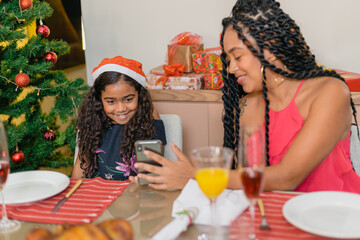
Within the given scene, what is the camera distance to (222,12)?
307cm

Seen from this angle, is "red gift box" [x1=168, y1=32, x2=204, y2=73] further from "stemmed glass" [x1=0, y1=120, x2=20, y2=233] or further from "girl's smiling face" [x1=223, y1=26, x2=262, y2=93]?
"stemmed glass" [x1=0, y1=120, x2=20, y2=233]

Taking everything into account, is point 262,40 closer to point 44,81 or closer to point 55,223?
point 55,223

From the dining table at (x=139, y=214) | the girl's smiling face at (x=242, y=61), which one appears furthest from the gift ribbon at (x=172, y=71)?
the dining table at (x=139, y=214)

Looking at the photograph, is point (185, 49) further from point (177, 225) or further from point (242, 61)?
point (177, 225)

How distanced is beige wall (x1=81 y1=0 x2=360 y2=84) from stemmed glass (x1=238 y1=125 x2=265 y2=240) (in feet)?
7.04

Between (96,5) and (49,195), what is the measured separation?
2.34 metres

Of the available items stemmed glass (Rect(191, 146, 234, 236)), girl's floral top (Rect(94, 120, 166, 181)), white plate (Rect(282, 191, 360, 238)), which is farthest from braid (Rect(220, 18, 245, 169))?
stemmed glass (Rect(191, 146, 234, 236))

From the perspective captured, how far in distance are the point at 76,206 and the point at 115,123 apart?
2.89ft

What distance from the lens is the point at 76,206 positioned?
127cm

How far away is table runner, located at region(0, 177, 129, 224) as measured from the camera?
1.20 m

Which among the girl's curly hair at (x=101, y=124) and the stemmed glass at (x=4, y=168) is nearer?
the stemmed glass at (x=4, y=168)

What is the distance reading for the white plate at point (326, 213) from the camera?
3.35 feet

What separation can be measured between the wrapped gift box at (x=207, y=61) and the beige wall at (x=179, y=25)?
439mm

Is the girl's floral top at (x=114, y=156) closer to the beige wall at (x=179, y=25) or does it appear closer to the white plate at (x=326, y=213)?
the white plate at (x=326, y=213)
